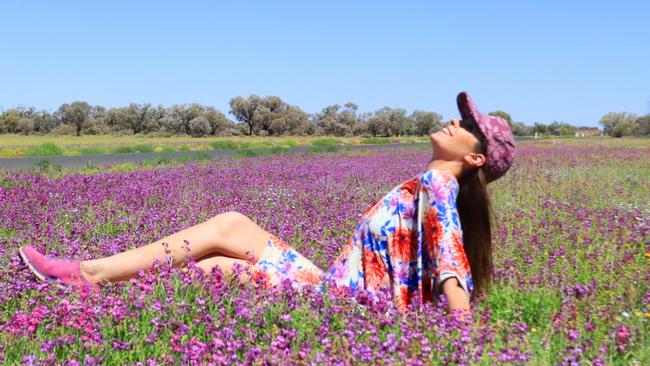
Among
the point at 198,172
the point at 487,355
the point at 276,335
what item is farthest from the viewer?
the point at 198,172

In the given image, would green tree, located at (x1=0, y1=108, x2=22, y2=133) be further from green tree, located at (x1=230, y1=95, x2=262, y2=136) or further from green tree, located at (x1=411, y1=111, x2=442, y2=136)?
green tree, located at (x1=411, y1=111, x2=442, y2=136)

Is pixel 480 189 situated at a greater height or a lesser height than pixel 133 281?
greater

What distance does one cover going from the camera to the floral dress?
2980 mm

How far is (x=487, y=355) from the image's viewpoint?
215cm

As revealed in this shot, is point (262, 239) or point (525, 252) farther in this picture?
point (525, 252)

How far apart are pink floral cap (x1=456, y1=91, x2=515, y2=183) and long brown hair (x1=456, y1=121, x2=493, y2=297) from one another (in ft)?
0.40

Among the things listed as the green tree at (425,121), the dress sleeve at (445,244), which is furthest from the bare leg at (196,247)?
the green tree at (425,121)

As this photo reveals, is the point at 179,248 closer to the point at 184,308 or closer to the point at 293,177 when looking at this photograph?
the point at 184,308

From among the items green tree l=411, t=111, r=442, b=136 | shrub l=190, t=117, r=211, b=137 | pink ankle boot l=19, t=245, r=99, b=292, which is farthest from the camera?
green tree l=411, t=111, r=442, b=136

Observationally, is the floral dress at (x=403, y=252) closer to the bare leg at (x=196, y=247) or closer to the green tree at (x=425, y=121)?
the bare leg at (x=196, y=247)

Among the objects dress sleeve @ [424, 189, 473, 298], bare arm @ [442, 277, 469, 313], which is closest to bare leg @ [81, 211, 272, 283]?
dress sleeve @ [424, 189, 473, 298]

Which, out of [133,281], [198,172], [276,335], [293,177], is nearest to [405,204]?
[276,335]

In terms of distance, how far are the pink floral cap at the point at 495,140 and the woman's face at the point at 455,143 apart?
0.07 metres

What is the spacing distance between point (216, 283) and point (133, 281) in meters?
0.46
